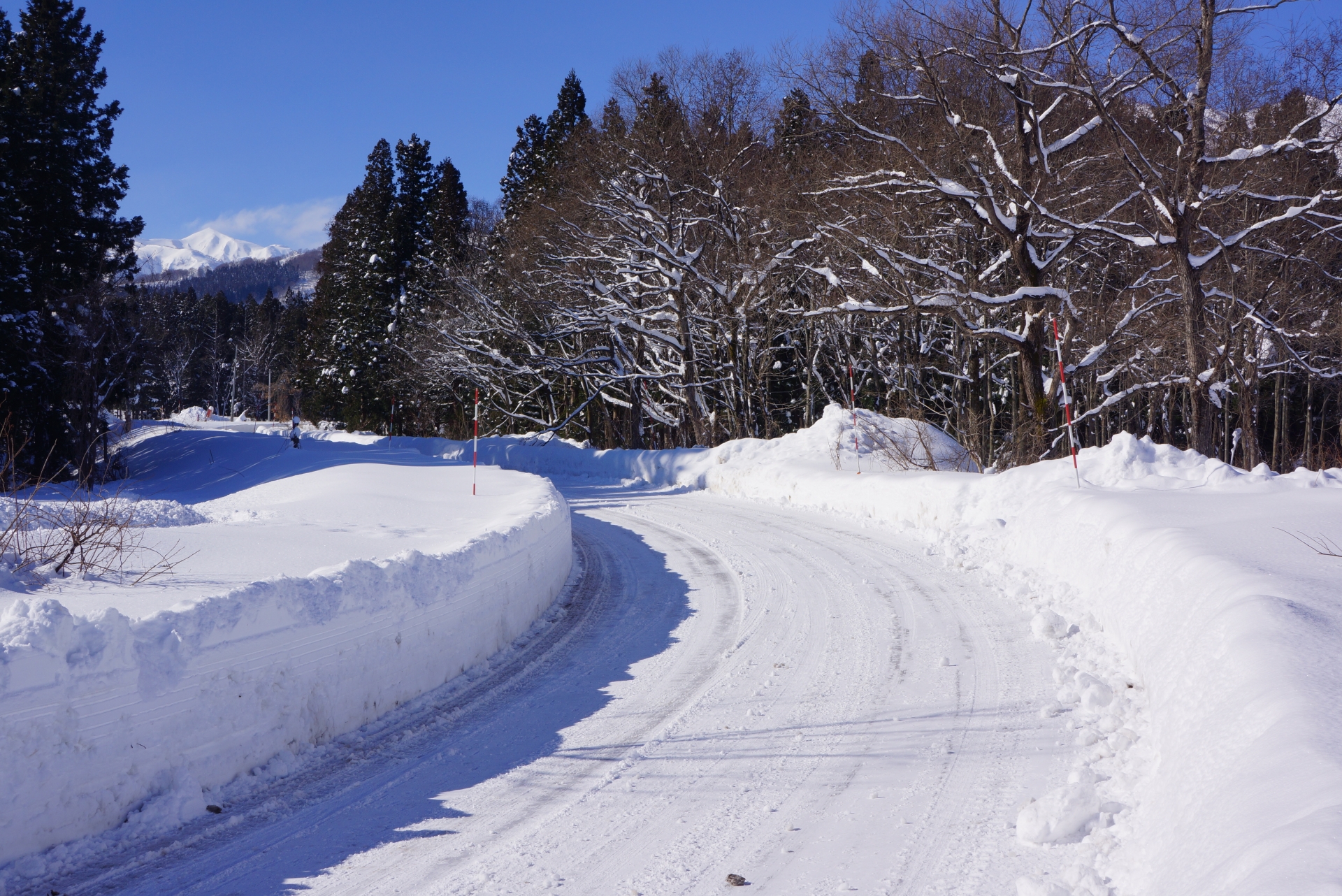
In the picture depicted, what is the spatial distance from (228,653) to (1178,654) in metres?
5.07

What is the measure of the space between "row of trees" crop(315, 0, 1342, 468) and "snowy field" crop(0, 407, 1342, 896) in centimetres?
498

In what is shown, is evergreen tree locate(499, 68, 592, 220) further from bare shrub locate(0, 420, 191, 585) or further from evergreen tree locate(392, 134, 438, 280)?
bare shrub locate(0, 420, 191, 585)

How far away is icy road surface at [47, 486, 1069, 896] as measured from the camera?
11.8ft

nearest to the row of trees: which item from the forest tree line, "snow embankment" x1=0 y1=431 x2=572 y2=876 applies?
the forest tree line

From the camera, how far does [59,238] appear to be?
2811 centimetres

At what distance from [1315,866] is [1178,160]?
14.2m

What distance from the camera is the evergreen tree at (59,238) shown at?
81.9 feet

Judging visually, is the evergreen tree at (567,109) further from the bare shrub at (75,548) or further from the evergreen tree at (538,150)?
the bare shrub at (75,548)

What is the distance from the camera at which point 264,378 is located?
9581cm

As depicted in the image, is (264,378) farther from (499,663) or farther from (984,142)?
(499,663)

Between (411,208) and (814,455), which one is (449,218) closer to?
(411,208)

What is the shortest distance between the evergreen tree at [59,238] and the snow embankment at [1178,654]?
2468 centimetres

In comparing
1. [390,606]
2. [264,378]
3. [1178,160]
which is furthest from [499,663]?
[264,378]

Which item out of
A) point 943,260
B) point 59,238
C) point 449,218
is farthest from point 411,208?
point 943,260
